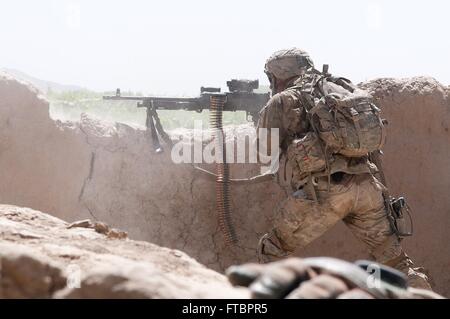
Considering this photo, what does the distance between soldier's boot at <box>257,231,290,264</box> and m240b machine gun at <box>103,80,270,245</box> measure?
1358mm

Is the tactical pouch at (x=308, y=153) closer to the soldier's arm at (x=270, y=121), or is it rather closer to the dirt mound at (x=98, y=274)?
the soldier's arm at (x=270, y=121)

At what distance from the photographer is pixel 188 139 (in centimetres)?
790

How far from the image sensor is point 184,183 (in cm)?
788

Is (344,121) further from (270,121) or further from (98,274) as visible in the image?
(98,274)

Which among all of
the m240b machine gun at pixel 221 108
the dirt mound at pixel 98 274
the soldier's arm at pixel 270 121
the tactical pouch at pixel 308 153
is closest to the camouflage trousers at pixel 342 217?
the tactical pouch at pixel 308 153

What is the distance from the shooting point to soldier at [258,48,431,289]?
6133 mm

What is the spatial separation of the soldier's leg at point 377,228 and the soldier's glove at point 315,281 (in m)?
3.24

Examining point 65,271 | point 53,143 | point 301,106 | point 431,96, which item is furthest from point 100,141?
point 65,271

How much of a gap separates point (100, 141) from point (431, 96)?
3377 mm

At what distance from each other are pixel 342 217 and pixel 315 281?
11.9 ft

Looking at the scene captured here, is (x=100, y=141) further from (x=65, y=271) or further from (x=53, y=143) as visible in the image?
(x=65, y=271)

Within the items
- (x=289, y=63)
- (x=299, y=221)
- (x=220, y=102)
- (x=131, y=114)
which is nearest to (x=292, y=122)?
(x=289, y=63)

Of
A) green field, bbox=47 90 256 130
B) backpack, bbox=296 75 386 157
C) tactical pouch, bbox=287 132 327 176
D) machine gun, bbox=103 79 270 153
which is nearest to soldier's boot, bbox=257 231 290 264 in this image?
tactical pouch, bbox=287 132 327 176

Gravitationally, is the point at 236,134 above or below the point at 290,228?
above
